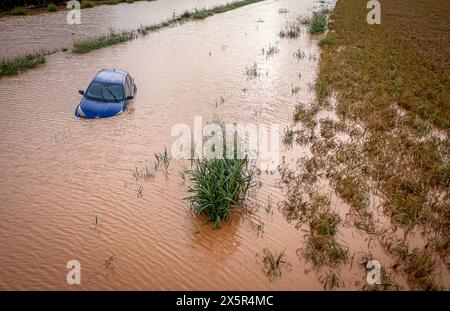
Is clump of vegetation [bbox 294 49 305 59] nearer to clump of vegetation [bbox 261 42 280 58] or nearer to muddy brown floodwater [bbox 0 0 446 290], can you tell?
clump of vegetation [bbox 261 42 280 58]

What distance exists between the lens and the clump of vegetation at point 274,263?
6.02 metres

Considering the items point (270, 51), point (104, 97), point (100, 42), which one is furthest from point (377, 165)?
point (100, 42)

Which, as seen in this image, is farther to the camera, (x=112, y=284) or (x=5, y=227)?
(x=5, y=227)

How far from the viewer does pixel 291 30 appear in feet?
84.7

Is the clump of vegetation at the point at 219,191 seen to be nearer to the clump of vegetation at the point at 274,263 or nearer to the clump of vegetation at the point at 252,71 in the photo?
the clump of vegetation at the point at 274,263

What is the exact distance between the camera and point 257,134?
11.1 metres

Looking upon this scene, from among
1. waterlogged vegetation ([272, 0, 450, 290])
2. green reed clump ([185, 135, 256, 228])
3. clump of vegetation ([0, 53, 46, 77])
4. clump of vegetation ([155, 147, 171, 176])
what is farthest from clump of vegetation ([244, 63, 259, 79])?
clump of vegetation ([0, 53, 46, 77])

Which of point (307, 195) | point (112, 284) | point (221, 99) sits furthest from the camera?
point (221, 99)

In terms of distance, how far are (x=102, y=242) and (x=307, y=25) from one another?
90.7ft

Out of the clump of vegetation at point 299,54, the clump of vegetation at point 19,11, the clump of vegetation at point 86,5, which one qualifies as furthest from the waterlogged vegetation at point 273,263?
the clump of vegetation at point 86,5

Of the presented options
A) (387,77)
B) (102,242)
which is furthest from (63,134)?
(387,77)

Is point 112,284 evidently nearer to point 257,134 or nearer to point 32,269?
point 32,269

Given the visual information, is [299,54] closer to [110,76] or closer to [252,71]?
[252,71]

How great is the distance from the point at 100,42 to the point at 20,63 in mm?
5725
